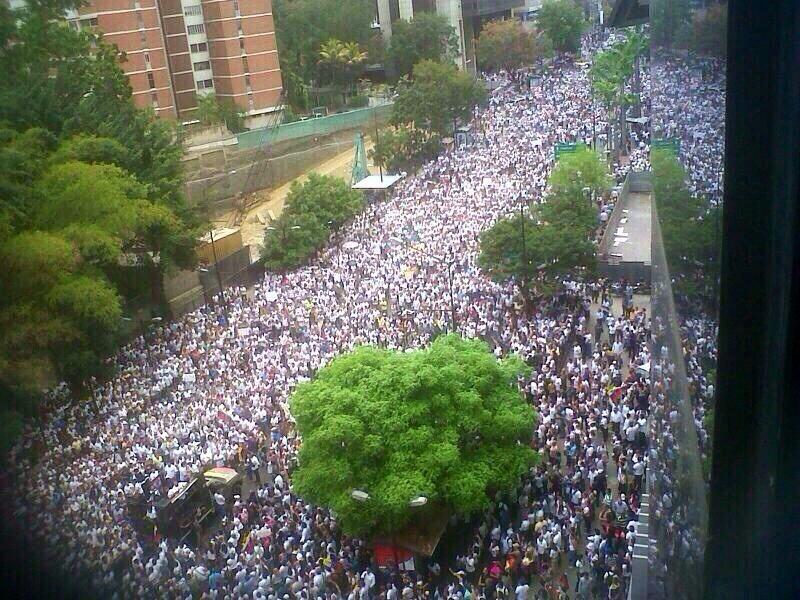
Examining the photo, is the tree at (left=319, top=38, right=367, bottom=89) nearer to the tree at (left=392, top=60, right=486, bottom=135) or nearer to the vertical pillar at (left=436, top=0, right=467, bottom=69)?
the tree at (left=392, top=60, right=486, bottom=135)

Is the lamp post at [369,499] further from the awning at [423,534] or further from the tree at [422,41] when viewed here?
the tree at [422,41]

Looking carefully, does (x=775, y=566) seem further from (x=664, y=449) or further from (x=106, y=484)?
(x=106, y=484)

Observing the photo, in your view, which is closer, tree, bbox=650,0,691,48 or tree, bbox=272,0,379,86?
tree, bbox=650,0,691,48

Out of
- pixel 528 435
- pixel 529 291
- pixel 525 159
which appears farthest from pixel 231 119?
pixel 528 435

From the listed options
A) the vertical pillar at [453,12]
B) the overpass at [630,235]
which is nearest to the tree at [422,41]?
the vertical pillar at [453,12]

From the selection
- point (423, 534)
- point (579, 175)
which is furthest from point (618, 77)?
Result: point (423, 534)

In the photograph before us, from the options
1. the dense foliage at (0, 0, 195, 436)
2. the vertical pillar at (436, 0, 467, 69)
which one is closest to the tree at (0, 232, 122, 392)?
the dense foliage at (0, 0, 195, 436)

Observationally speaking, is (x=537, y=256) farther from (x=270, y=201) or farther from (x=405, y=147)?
(x=270, y=201)
